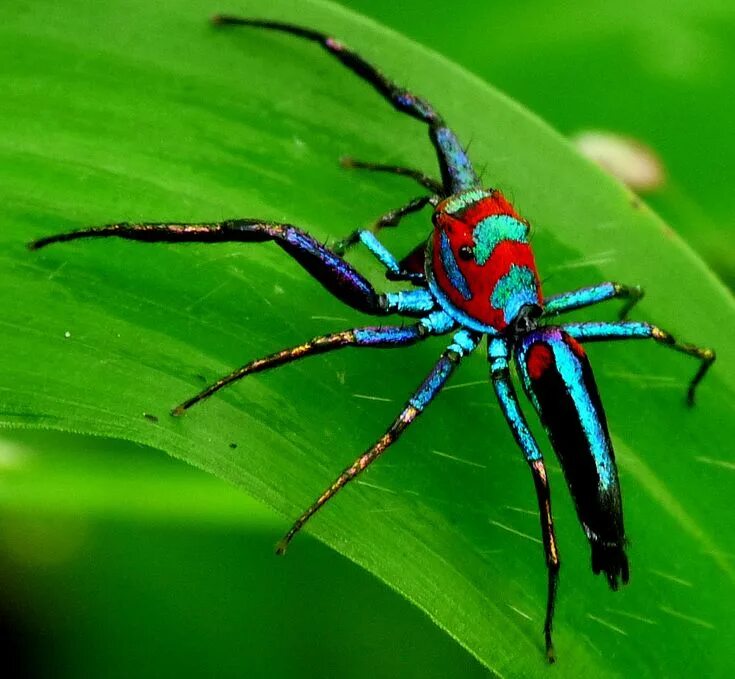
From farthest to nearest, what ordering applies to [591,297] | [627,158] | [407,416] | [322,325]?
[627,158]
[591,297]
[322,325]
[407,416]

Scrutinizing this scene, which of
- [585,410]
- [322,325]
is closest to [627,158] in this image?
[585,410]

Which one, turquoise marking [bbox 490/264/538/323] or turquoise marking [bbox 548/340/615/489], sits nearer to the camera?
turquoise marking [bbox 548/340/615/489]

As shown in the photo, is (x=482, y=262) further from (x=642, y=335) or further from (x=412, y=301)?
(x=642, y=335)

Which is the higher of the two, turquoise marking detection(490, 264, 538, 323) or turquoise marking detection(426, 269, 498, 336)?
turquoise marking detection(490, 264, 538, 323)

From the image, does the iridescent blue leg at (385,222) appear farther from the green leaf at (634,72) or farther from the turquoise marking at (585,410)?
the green leaf at (634,72)

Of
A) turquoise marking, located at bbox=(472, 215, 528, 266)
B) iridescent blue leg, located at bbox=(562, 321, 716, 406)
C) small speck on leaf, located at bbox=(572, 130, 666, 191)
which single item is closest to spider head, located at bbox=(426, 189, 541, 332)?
turquoise marking, located at bbox=(472, 215, 528, 266)

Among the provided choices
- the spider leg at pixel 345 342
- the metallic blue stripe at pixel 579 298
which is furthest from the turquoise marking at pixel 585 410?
the spider leg at pixel 345 342

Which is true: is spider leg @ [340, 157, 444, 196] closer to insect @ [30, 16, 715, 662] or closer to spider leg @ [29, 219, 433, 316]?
insect @ [30, 16, 715, 662]
